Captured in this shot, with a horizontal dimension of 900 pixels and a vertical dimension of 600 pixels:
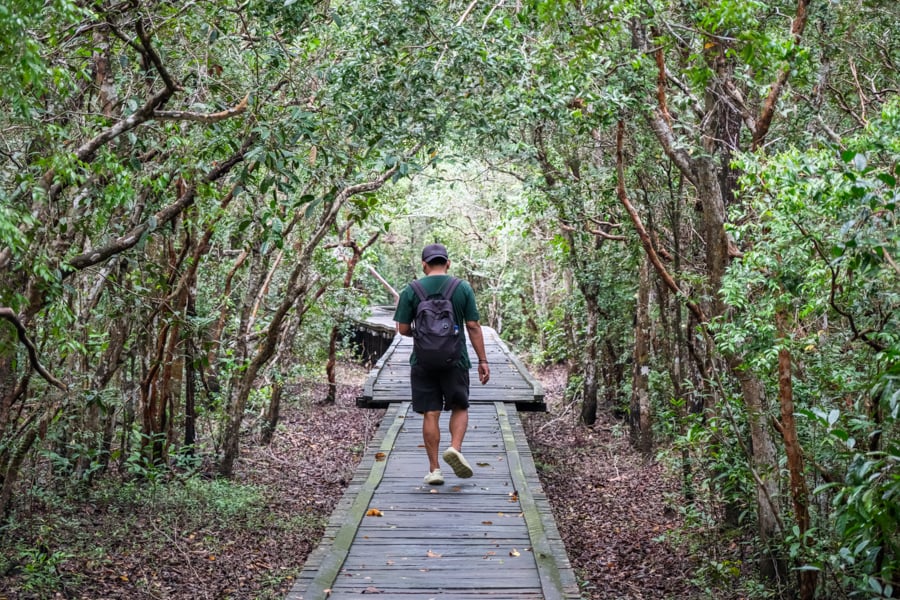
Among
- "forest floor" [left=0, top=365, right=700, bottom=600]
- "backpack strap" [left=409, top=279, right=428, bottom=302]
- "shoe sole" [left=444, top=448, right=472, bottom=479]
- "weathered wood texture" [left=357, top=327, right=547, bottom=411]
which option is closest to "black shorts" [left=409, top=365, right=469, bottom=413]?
"shoe sole" [left=444, top=448, right=472, bottom=479]

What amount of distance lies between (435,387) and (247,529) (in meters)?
3.48

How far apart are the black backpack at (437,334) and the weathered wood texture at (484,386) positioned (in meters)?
4.31

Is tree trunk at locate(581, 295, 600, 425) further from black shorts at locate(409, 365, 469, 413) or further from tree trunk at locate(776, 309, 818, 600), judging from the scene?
tree trunk at locate(776, 309, 818, 600)

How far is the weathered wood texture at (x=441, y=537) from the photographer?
15.6 feet

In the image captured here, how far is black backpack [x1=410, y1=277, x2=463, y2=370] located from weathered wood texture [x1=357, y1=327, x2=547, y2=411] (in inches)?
170

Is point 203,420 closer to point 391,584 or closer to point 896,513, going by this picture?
point 391,584

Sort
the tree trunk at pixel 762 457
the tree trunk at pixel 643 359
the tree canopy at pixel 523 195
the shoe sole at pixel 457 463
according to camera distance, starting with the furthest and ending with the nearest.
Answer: the tree trunk at pixel 643 359
the shoe sole at pixel 457 463
the tree trunk at pixel 762 457
the tree canopy at pixel 523 195

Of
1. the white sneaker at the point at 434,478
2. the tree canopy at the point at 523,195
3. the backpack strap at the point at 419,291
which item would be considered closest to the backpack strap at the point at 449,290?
the backpack strap at the point at 419,291

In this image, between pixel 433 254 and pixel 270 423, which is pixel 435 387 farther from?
pixel 270 423

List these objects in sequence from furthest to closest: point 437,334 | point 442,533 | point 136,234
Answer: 1. point 437,334
2. point 442,533
3. point 136,234

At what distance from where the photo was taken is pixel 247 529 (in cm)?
851

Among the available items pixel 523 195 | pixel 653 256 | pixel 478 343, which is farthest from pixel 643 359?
pixel 478 343

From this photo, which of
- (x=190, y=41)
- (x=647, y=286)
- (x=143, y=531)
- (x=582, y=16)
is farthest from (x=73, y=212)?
(x=647, y=286)

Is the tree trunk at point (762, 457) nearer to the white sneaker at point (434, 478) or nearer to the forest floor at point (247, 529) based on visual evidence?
the forest floor at point (247, 529)
